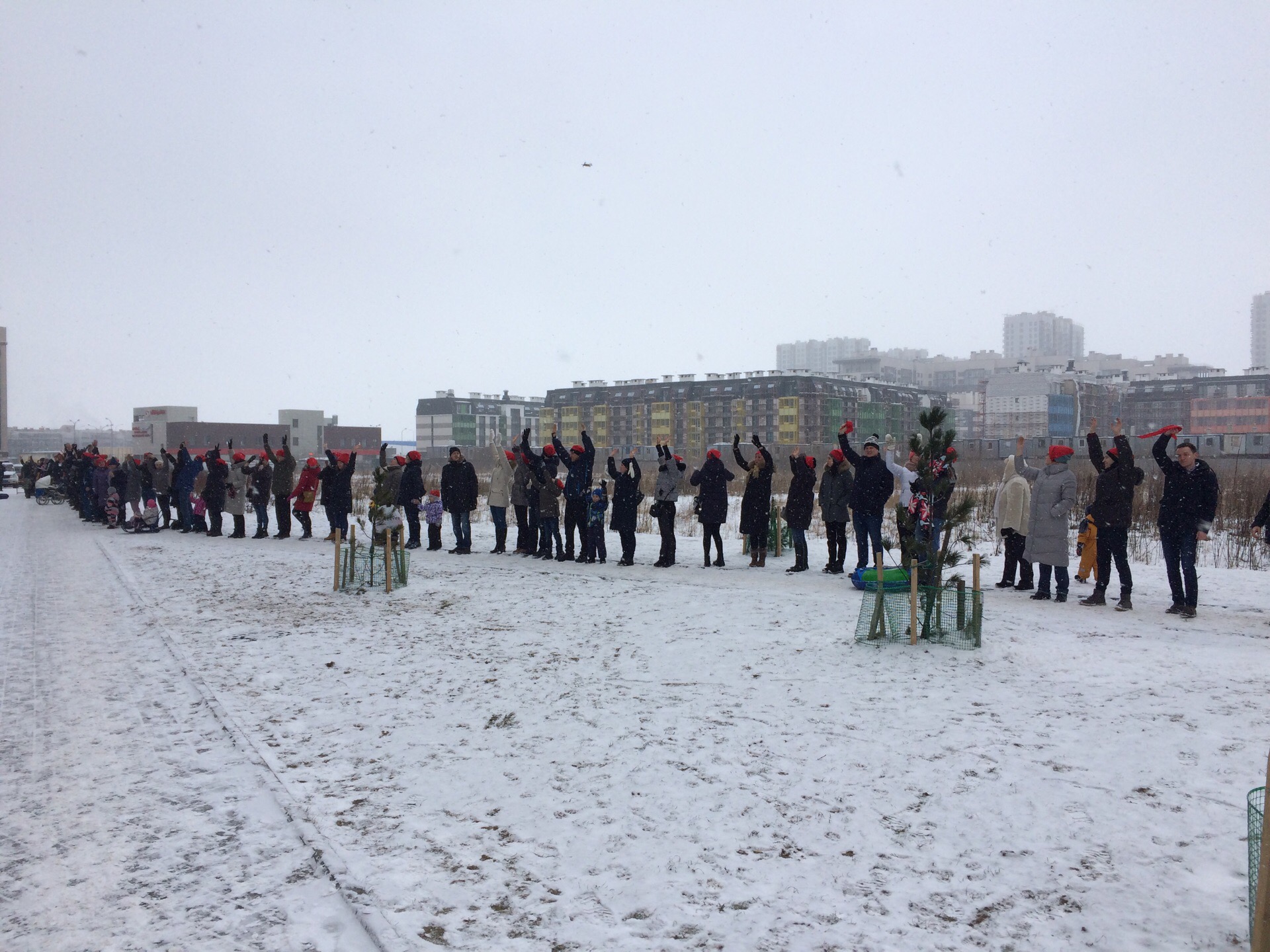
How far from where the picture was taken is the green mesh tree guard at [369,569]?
36.7 ft

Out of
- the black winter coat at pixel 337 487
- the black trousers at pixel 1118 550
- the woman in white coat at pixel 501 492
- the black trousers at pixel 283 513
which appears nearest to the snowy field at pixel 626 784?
the black trousers at pixel 1118 550

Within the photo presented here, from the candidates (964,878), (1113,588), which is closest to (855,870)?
(964,878)

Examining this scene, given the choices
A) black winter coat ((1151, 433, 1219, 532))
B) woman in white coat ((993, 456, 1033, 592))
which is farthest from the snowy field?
woman in white coat ((993, 456, 1033, 592))

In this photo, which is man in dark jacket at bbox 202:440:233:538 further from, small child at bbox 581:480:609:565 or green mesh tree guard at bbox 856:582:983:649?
green mesh tree guard at bbox 856:582:983:649

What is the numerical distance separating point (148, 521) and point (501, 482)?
10.0 m

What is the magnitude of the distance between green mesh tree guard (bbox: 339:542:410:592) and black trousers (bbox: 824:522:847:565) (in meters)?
6.03

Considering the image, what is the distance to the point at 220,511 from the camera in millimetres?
18656

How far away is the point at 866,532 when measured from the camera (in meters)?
11.9

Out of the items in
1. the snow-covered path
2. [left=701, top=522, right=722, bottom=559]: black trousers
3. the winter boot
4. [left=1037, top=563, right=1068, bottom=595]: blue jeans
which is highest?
[left=701, top=522, right=722, bottom=559]: black trousers

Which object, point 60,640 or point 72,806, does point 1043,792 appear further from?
point 60,640

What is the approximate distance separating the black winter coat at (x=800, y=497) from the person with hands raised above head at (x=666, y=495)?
1703mm

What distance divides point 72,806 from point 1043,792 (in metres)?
5.03

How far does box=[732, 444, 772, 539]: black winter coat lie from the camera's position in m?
12.9

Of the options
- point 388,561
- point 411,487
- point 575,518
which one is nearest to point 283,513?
point 411,487
